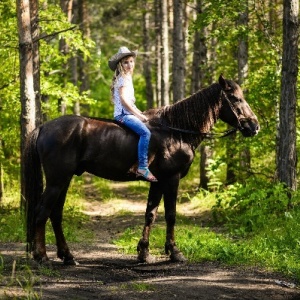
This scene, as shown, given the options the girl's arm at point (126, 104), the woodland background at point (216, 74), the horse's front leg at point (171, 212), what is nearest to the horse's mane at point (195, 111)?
the girl's arm at point (126, 104)

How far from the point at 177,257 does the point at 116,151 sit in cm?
188

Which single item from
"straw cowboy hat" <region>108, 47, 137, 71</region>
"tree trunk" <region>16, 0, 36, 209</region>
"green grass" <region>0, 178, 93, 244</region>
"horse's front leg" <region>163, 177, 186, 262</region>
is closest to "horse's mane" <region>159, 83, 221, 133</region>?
"horse's front leg" <region>163, 177, 186, 262</region>

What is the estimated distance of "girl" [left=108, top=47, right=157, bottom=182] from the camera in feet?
30.7

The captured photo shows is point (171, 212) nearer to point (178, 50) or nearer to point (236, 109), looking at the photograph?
point (236, 109)

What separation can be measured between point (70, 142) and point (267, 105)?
27.8 feet

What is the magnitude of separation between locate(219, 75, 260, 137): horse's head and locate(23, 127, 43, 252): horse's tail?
9.58 ft

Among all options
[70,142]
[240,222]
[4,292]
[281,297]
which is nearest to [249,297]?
[281,297]

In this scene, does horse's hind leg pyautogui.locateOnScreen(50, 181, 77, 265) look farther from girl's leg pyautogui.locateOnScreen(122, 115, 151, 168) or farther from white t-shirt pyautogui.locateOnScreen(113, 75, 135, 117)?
white t-shirt pyautogui.locateOnScreen(113, 75, 135, 117)

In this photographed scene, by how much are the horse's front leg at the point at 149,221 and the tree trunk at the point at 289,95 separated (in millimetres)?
3907

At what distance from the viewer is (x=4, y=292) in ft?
20.9

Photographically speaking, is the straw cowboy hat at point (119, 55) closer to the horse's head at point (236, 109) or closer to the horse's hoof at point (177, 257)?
the horse's head at point (236, 109)

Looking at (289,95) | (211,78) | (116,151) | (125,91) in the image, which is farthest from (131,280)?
(211,78)

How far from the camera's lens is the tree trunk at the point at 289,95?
12438 millimetres

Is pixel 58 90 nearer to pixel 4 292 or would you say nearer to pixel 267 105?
pixel 267 105
